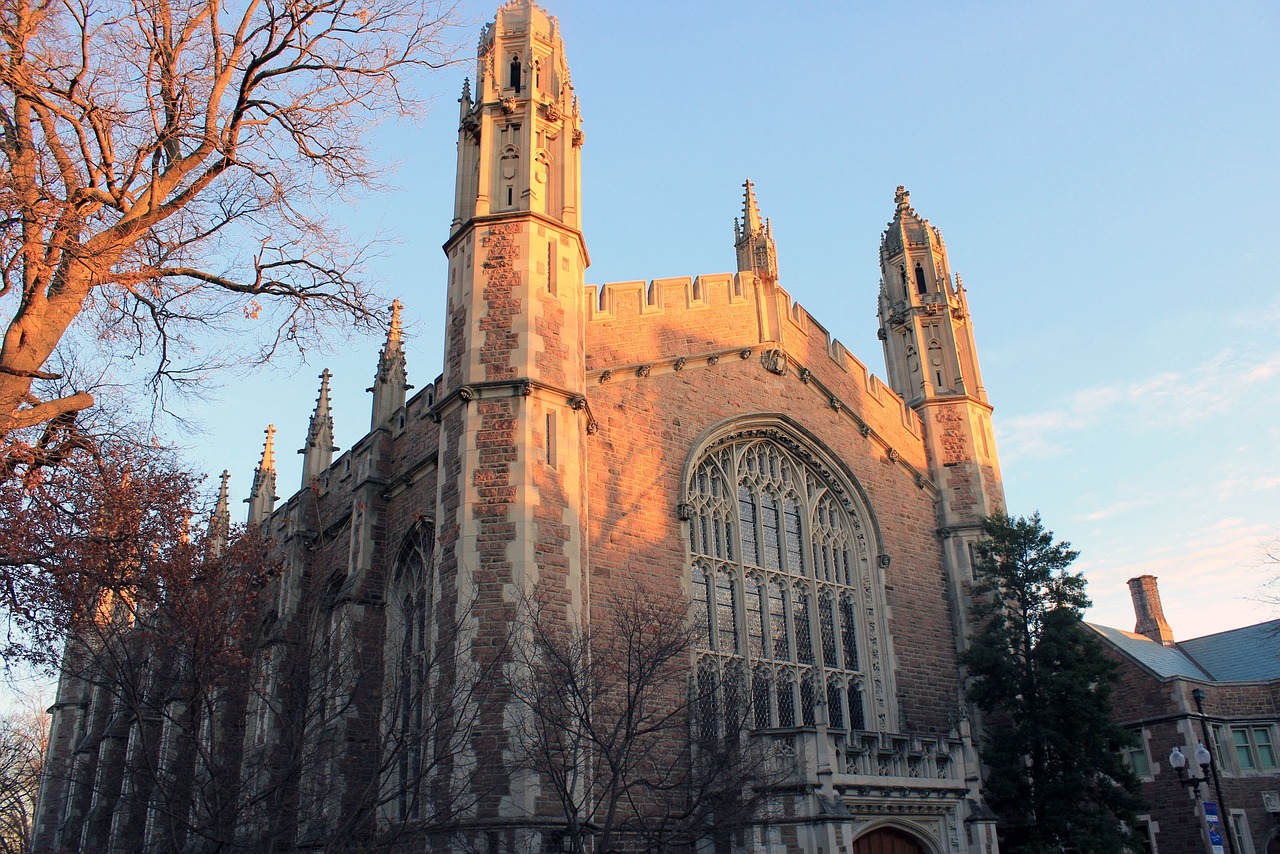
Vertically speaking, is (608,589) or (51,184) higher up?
(51,184)

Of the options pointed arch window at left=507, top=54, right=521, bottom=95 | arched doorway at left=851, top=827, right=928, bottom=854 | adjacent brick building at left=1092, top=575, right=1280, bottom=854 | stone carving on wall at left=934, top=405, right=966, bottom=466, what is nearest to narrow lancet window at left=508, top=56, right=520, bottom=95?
pointed arch window at left=507, top=54, right=521, bottom=95

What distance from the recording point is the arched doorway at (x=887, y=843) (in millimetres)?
14617

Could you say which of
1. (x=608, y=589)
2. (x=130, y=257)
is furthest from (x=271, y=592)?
(x=130, y=257)

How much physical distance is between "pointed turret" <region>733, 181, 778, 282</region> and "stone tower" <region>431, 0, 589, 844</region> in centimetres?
449

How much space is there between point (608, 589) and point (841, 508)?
656 cm

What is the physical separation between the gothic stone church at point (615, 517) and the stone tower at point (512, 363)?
1.8 inches

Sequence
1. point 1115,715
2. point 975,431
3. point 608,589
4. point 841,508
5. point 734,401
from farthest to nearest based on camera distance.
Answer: point 1115,715 < point 975,431 < point 841,508 < point 734,401 < point 608,589

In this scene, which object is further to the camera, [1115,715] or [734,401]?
[1115,715]

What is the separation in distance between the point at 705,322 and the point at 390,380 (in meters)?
6.02

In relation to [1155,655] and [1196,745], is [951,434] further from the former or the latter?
[1155,655]

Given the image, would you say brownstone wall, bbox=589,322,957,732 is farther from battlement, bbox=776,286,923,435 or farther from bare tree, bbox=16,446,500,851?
bare tree, bbox=16,446,500,851

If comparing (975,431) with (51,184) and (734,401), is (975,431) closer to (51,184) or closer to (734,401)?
(734,401)

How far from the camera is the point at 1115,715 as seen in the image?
85.4ft

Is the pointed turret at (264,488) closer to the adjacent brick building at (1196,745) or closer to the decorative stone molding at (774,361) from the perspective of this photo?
the decorative stone molding at (774,361)
